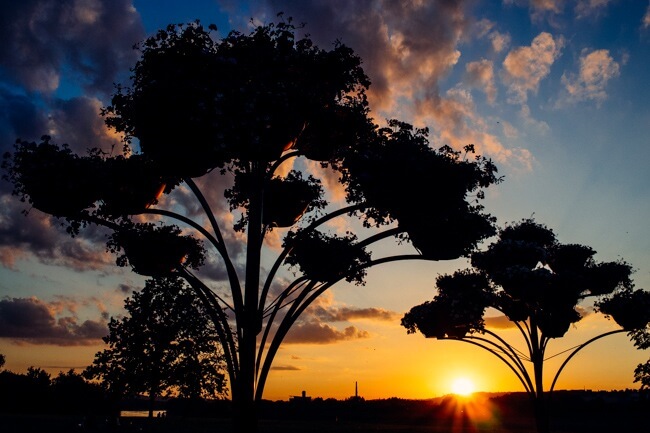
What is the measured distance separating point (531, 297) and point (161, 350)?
101 ft

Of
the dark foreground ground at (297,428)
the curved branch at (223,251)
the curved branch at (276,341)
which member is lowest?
the dark foreground ground at (297,428)

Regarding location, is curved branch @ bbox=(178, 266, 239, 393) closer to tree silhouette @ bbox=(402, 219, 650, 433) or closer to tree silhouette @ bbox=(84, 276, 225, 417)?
tree silhouette @ bbox=(402, 219, 650, 433)

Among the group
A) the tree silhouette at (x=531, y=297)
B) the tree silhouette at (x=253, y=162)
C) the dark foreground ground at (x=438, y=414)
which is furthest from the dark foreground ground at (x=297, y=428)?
the tree silhouette at (x=253, y=162)

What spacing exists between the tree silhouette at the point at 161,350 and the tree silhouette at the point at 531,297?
20.2m

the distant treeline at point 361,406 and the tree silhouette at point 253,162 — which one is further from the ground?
the tree silhouette at point 253,162

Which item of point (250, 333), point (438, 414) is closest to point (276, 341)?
point (250, 333)

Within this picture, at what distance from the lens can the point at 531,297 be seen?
2750cm

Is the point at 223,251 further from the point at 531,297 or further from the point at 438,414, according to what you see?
the point at 438,414

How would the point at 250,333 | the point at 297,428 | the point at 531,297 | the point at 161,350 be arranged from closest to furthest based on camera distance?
the point at 250,333
the point at 531,297
the point at 161,350
the point at 297,428

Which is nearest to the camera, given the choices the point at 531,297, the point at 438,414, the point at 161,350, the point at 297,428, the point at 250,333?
the point at 250,333

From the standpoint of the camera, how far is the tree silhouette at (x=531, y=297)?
92.0ft

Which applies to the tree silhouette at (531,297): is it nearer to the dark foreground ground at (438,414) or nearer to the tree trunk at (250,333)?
the tree trunk at (250,333)

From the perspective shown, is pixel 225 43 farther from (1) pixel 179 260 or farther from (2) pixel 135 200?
(1) pixel 179 260

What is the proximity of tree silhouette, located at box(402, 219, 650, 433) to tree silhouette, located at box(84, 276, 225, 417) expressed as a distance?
66.3ft
